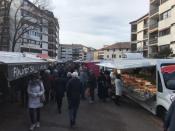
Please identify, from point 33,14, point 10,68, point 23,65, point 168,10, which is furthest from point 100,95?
point 168,10

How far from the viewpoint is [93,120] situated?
15.0 meters

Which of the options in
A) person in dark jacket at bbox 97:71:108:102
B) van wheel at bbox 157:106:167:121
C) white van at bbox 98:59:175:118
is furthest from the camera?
person in dark jacket at bbox 97:71:108:102

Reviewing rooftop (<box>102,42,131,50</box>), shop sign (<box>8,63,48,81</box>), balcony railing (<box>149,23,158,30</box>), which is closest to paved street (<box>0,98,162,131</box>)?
shop sign (<box>8,63,48,81</box>)

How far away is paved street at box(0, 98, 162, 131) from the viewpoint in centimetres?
1323

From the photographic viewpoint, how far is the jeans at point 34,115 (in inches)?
498

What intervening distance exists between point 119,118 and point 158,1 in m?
63.6

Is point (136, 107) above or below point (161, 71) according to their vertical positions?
below

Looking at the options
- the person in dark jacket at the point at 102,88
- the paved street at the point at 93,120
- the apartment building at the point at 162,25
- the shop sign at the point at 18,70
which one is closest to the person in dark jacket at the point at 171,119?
the shop sign at the point at 18,70

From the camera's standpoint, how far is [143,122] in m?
14.9

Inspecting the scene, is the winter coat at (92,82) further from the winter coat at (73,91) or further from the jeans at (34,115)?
the jeans at (34,115)

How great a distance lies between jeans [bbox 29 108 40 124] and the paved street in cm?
30

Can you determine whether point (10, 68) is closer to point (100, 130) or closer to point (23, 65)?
point (23, 65)

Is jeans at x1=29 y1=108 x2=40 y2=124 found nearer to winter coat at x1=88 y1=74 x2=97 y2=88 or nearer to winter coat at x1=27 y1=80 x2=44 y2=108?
winter coat at x1=27 y1=80 x2=44 y2=108

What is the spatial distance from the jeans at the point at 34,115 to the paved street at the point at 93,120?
11.9 inches
